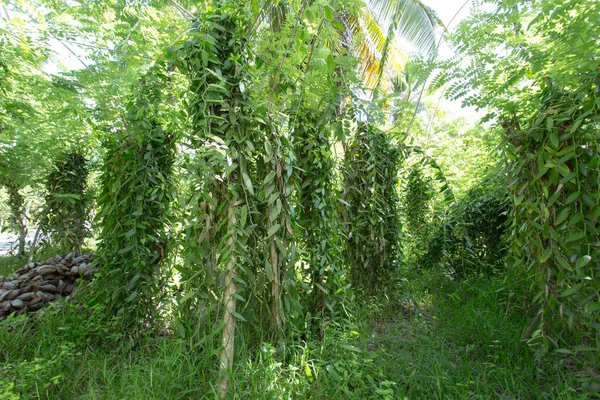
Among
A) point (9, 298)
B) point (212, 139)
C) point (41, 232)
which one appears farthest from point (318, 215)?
point (41, 232)

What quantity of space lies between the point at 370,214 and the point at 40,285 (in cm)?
315

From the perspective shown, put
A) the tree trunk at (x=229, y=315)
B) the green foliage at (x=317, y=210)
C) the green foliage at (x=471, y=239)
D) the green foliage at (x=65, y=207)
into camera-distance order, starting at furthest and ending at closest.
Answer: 1. the green foliage at (x=65, y=207)
2. the green foliage at (x=471, y=239)
3. the green foliage at (x=317, y=210)
4. the tree trunk at (x=229, y=315)

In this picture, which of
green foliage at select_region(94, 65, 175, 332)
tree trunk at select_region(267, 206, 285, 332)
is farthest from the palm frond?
tree trunk at select_region(267, 206, 285, 332)

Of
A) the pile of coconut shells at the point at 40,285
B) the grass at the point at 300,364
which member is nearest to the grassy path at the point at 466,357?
the grass at the point at 300,364

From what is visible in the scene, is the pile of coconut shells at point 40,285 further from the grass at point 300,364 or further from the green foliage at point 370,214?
the green foliage at point 370,214

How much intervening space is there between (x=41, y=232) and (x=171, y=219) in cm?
413

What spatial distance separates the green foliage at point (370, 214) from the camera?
320 centimetres

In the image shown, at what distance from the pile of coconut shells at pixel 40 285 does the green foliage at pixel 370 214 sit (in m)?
2.22

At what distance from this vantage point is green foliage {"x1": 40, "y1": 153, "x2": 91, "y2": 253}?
16.5 feet

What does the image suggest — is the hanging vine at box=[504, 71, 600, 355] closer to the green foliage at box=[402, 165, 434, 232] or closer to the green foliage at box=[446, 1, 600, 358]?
the green foliage at box=[446, 1, 600, 358]

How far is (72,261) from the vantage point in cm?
388

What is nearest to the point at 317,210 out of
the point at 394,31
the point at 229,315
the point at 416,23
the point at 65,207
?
the point at 229,315

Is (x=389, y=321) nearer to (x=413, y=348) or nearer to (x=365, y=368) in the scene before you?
(x=413, y=348)

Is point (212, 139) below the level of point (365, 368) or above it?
above
